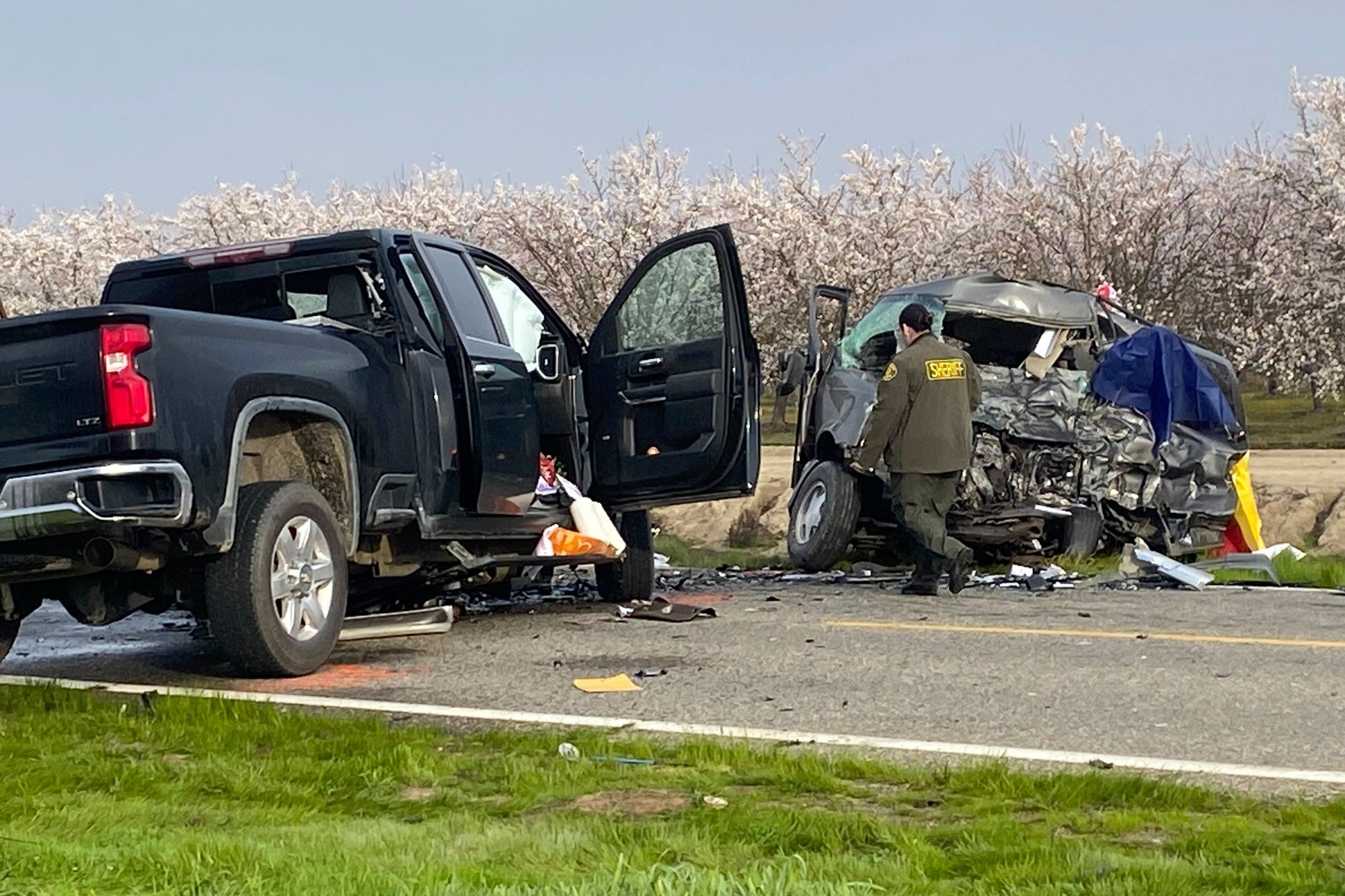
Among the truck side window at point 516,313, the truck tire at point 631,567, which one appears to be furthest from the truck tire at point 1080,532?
the truck side window at point 516,313

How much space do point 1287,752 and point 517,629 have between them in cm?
471

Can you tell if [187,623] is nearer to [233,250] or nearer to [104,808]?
[233,250]

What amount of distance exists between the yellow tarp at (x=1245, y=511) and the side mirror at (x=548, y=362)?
7.31 metres

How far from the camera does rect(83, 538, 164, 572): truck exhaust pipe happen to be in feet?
21.8

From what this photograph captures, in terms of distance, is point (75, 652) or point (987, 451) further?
point (987, 451)

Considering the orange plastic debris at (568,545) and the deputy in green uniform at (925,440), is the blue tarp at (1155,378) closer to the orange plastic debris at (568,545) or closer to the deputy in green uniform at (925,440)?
the deputy in green uniform at (925,440)

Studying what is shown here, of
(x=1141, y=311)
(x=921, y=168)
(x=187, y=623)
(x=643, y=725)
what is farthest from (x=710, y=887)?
(x=921, y=168)

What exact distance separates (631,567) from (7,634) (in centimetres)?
372

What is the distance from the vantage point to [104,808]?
473 centimetres

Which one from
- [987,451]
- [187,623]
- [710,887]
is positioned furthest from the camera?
[987,451]

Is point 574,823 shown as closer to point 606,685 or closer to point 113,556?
point 606,685

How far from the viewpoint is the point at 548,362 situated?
30.8 ft

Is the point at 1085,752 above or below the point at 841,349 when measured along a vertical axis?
below

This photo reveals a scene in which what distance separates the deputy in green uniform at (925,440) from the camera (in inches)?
443
